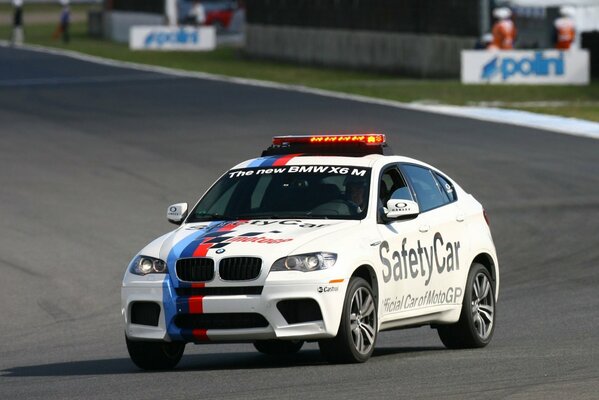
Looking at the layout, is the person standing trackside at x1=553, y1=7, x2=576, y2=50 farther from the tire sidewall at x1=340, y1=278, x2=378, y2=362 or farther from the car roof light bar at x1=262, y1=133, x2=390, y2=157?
the tire sidewall at x1=340, y1=278, x2=378, y2=362

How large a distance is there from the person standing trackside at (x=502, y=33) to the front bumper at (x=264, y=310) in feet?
106

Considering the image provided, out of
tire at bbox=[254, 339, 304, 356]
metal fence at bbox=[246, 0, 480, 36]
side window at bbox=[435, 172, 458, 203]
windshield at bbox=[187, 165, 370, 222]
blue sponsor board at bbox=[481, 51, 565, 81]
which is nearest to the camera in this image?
windshield at bbox=[187, 165, 370, 222]

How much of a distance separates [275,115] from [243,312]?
2325cm

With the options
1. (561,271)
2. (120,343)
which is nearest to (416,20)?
(561,271)

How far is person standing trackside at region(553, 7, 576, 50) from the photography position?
4219 centimetres

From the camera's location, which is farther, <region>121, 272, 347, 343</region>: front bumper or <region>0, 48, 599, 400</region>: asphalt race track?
<region>121, 272, 347, 343</region>: front bumper

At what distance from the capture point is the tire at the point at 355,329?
36.3 ft

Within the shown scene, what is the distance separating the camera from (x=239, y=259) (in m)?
11.0

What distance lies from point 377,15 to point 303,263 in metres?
43.5

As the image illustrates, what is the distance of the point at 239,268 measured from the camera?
11.0m

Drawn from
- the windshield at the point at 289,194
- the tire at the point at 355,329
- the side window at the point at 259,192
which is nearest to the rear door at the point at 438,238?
the windshield at the point at 289,194

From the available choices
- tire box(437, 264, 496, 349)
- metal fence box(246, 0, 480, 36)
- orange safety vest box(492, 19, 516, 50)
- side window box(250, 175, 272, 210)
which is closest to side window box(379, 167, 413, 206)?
side window box(250, 175, 272, 210)

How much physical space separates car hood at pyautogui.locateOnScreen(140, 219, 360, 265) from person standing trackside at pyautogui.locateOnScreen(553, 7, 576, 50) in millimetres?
31514

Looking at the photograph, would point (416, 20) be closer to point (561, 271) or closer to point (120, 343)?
point (561, 271)
